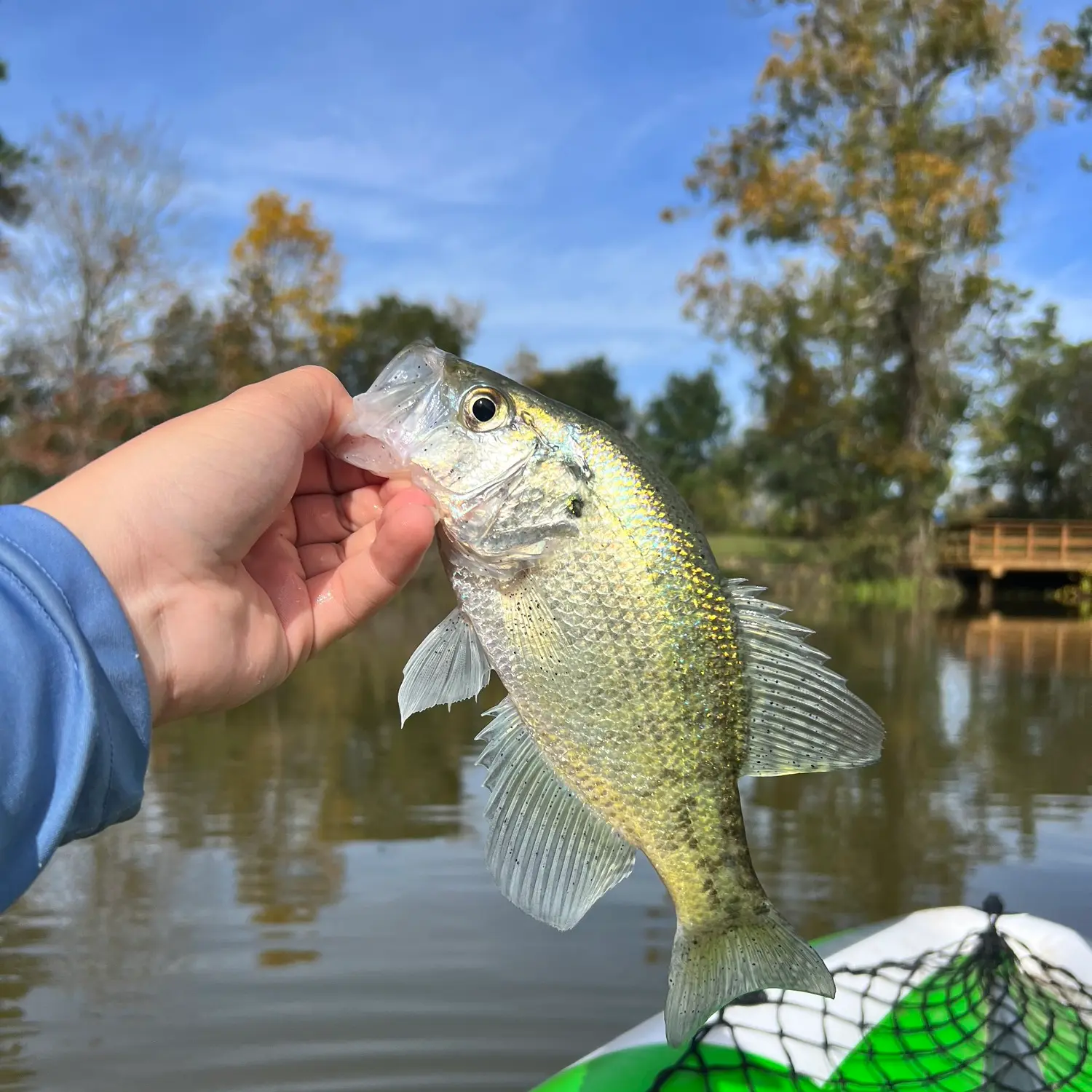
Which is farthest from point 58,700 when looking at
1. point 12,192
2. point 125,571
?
point 12,192

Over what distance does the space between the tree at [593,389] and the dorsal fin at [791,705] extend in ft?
115

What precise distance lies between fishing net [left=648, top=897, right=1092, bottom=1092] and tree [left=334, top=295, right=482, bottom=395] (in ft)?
93.7

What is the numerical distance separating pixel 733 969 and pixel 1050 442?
118 feet

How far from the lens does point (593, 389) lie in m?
39.2

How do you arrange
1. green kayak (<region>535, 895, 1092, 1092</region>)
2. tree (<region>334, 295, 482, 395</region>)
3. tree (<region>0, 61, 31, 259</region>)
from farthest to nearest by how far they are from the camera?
tree (<region>334, 295, 482, 395</region>), tree (<region>0, 61, 31, 259</region>), green kayak (<region>535, 895, 1092, 1092</region>)

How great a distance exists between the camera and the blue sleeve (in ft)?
5.17

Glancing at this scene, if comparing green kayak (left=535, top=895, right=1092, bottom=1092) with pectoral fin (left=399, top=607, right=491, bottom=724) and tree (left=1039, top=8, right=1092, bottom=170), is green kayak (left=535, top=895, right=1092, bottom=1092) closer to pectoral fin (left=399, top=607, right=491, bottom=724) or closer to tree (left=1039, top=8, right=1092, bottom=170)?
pectoral fin (left=399, top=607, right=491, bottom=724)

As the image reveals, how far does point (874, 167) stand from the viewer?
2511 cm

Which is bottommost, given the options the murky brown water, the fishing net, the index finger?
the murky brown water

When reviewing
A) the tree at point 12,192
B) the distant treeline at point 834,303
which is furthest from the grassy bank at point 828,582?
the tree at point 12,192

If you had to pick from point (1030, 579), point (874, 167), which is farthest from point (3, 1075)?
point (1030, 579)

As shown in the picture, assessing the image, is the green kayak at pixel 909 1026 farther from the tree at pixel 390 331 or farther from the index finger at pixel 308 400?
the tree at pixel 390 331

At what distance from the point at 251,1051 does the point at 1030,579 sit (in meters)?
28.6

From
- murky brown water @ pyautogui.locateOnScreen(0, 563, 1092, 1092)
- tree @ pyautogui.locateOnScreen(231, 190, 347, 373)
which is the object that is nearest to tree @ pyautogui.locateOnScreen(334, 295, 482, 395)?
tree @ pyautogui.locateOnScreen(231, 190, 347, 373)
